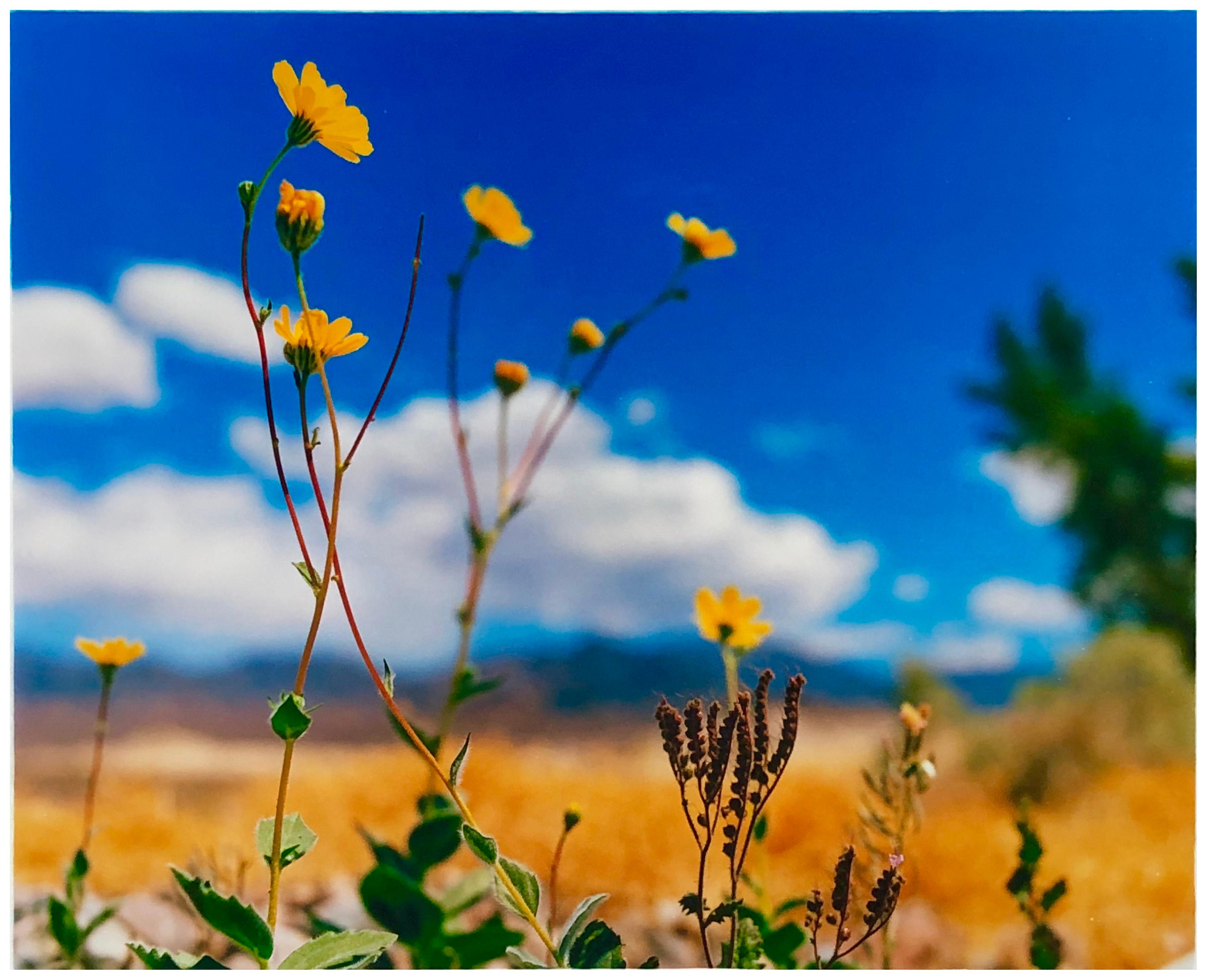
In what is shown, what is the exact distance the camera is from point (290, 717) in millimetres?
1002

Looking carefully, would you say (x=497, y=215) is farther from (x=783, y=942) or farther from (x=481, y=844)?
(x=783, y=942)

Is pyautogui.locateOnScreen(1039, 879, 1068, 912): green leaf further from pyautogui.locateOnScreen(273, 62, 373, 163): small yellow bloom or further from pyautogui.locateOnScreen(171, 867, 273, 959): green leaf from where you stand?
pyautogui.locateOnScreen(273, 62, 373, 163): small yellow bloom

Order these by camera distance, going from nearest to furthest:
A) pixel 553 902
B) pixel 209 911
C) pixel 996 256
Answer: pixel 209 911, pixel 553 902, pixel 996 256

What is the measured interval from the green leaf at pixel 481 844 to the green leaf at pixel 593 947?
0.22 meters

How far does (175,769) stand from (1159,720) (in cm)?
147

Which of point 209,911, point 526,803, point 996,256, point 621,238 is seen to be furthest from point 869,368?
point 209,911

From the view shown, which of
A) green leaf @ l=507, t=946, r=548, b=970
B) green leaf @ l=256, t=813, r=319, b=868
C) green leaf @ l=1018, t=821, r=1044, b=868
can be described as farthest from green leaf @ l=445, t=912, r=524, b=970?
green leaf @ l=1018, t=821, r=1044, b=868

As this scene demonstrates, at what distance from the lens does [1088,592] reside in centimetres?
149

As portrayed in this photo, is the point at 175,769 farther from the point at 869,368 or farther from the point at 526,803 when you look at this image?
the point at 869,368

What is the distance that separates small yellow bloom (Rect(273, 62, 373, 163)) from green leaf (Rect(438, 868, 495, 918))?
96 cm

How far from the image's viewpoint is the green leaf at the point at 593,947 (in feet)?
3.94

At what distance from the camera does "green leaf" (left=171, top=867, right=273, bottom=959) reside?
1083 millimetres

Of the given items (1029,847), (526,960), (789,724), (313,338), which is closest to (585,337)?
(313,338)

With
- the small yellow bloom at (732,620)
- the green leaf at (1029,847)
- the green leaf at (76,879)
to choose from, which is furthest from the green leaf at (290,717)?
the green leaf at (1029,847)
